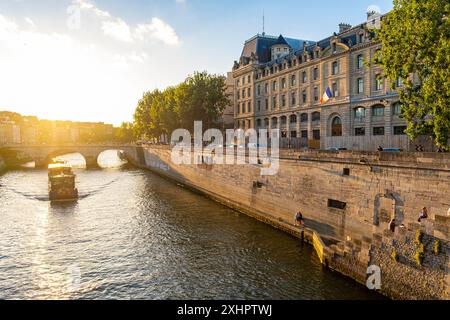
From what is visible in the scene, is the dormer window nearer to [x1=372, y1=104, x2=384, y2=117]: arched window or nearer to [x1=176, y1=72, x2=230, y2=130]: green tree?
[x1=372, y1=104, x2=384, y2=117]: arched window

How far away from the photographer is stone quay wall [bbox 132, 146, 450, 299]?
15.5 metres

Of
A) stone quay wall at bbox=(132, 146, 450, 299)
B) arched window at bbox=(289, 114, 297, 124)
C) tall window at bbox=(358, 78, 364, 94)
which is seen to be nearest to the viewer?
stone quay wall at bbox=(132, 146, 450, 299)

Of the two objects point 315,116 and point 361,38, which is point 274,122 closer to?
point 315,116

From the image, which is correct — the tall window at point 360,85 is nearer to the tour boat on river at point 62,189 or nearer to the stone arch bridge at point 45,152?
the tour boat on river at point 62,189

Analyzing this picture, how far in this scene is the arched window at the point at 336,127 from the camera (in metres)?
46.2

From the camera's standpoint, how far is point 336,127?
46844 millimetres

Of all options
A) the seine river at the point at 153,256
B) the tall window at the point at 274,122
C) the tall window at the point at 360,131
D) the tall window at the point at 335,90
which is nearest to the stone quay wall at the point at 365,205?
the seine river at the point at 153,256

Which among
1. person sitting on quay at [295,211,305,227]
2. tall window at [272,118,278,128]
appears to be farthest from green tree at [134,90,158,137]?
person sitting on quay at [295,211,305,227]

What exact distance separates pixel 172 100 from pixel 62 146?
111 ft

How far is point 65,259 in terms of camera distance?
22875 millimetres

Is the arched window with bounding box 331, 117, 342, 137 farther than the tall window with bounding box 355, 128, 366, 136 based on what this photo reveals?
Yes

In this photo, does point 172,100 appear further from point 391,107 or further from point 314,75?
point 391,107

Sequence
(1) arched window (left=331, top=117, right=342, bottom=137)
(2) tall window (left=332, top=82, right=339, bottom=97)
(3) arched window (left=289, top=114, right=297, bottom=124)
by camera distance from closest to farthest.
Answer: (2) tall window (left=332, top=82, right=339, bottom=97)
(1) arched window (left=331, top=117, right=342, bottom=137)
(3) arched window (left=289, top=114, right=297, bottom=124)
